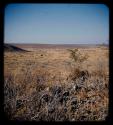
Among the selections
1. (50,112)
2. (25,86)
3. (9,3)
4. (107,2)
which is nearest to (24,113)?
(50,112)

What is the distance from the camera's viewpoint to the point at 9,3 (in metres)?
2.54

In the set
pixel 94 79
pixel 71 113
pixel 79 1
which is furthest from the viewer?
pixel 94 79

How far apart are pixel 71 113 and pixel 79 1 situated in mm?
1491

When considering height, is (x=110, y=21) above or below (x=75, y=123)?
above

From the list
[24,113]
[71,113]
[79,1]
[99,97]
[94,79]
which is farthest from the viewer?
[94,79]

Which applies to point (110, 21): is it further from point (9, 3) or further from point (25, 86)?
point (25, 86)

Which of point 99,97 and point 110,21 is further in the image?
point 99,97

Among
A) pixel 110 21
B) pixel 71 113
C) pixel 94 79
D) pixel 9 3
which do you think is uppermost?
pixel 9 3

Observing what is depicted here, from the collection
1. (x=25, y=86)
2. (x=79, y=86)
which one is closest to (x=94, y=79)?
(x=79, y=86)

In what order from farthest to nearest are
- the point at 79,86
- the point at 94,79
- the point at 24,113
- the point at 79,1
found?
the point at 94,79, the point at 79,86, the point at 24,113, the point at 79,1

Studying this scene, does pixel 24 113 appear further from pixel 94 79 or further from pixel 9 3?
pixel 94 79

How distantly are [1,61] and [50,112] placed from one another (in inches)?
40.4

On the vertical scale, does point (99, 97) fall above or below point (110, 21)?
below

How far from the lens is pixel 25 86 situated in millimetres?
5047
